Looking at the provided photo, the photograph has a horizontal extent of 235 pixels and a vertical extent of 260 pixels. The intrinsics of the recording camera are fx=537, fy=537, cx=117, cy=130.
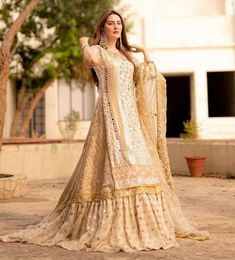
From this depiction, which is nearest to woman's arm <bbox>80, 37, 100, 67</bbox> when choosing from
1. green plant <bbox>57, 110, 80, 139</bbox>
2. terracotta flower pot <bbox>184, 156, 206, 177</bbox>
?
terracotta flower pot <bbox>184, 156, 206, 177</bbox>

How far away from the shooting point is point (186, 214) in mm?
6340

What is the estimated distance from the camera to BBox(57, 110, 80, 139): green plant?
18.3 m

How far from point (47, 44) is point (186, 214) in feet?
38.2

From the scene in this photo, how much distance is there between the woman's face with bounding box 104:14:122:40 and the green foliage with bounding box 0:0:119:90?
1172cm

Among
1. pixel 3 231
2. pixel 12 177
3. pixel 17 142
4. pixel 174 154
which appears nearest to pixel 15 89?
pixel 17 142

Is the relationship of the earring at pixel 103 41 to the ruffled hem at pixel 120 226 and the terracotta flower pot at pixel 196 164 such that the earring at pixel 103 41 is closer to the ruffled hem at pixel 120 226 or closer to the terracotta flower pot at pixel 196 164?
the ruffled hem at pixel 120 226

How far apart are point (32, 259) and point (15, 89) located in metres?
15.5

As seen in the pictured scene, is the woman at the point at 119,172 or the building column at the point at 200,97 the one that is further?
the building column at the point at 200,97

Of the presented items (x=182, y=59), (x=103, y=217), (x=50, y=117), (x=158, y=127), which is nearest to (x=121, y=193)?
(x=103, y=217)

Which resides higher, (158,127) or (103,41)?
(103,41)

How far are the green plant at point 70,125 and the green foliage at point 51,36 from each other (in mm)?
1494

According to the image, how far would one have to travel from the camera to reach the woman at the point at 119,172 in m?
4.16

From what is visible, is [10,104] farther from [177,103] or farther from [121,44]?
[121,44]

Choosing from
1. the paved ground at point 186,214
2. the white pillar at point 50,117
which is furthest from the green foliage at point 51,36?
the paved ground at point 186,214
